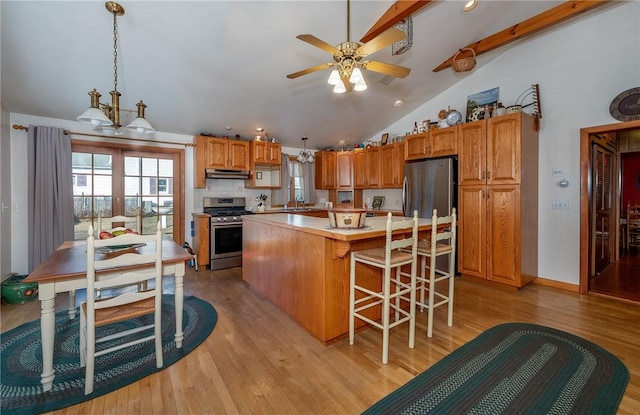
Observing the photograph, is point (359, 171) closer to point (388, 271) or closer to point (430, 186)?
point (430, 186)

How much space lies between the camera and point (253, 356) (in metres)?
2.05

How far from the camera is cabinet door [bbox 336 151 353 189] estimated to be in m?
6.00

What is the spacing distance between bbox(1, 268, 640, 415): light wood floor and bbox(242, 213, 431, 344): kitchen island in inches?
6.2

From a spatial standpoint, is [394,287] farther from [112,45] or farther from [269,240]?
[112,45]

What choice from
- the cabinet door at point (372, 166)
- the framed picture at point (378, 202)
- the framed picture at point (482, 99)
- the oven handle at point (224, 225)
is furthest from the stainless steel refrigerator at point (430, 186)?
the oven handle at point (224, 225)

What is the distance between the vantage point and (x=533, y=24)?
326 centimetres

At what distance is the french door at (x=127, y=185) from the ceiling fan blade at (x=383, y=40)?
12.4 ft

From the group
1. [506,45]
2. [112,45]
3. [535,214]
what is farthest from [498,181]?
[112,45]

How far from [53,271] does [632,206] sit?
29.5 feet

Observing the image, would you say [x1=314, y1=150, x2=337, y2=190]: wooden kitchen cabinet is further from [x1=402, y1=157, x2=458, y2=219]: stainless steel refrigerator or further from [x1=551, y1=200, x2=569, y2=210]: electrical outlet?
[x1=551, y1=200, x2=569, y2=210]: electrical outlet

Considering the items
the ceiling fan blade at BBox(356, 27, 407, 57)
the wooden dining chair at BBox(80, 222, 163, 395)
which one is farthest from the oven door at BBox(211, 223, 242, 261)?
the ceiling fan blade at BBox(356, 27, 407, 57)

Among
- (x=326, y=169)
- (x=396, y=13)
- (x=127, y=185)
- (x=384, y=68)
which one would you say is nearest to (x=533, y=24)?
(x=396, y=13)

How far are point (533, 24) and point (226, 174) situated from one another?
4833 mm

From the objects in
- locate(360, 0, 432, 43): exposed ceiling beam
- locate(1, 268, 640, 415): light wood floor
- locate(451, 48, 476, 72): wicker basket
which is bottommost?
locate(1, 268, 640, 415): light wood floor
